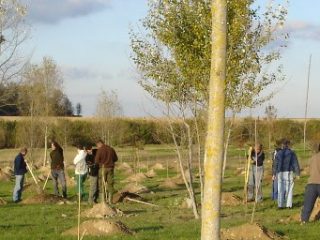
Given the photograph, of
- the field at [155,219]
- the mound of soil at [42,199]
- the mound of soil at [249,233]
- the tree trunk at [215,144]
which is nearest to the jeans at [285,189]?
the field at [155,219]

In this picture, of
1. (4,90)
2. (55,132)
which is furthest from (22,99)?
(4,90)

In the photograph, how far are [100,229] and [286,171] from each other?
28.4 feet

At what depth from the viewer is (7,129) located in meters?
69.3

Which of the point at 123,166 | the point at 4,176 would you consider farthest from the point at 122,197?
the point at 123,166

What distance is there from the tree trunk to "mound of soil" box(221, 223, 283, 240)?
20.7 feet

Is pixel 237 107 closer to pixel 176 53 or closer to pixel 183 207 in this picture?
pixel 176 53

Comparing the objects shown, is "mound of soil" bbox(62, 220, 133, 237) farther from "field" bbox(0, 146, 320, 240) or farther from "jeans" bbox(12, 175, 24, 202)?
"jeans" bbox(12, 175, 24, 202)

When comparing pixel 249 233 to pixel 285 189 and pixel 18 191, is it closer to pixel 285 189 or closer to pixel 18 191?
pixel 285 189

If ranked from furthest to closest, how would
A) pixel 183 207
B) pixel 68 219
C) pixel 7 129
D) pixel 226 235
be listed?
pixel 7 129 < pixel 183 207 < pixel 68 219 < pixel 226 235

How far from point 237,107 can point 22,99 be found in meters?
41.6

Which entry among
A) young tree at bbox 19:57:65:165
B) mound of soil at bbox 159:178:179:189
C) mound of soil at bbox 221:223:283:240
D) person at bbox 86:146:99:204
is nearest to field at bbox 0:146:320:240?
mound of soil at bbox 221:223:283:240

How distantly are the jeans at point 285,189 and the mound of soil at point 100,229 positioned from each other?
7676 mm

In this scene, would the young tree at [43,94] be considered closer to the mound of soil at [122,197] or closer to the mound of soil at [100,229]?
the mound of soil at [122,197]

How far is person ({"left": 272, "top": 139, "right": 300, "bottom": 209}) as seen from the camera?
2042 cm
